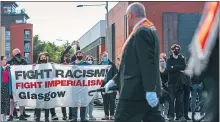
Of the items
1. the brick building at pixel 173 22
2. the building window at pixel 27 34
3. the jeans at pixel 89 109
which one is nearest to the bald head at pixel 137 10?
the jeans at pixel 89 109

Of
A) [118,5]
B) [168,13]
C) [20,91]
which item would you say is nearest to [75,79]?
[20,91]

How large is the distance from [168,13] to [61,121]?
Result: 2766 cm

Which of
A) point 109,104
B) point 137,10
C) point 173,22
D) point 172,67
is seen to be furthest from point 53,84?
point 173,22

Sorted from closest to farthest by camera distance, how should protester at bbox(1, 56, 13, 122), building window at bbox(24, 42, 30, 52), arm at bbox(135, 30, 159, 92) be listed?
arm at bbox(135, 30, 159, 92)
protester at bbox(1, 56, 13, 122)
building window at bbox(24, 42, 30, 52)

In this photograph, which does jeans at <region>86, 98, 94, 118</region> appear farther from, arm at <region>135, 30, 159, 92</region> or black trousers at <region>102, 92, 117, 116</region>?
arm at <region>135, 30, 159, 92</region>

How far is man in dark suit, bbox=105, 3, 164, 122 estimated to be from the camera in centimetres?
505

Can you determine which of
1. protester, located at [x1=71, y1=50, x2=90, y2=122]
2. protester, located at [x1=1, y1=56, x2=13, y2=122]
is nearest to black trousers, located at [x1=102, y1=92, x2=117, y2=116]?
protester, located at [x1=71, y1=50, x2=90, y2=122]

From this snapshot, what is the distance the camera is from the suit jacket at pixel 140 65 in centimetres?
505

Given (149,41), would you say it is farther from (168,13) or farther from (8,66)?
(168,13)

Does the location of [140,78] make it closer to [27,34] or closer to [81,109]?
[81,109]

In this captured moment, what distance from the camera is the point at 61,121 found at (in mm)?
11664

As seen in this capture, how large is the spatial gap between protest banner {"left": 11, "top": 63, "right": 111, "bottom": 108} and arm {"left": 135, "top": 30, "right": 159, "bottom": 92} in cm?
696

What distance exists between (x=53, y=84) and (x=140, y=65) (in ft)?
23.6

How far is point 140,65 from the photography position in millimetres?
5078
